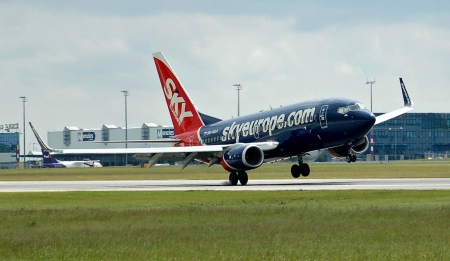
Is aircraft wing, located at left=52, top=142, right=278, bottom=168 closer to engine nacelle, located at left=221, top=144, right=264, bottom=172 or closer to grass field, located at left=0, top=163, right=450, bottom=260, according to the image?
engine nacelle, located at left=221, top=144, right=264, bottom=172

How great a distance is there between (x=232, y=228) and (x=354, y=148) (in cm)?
3104

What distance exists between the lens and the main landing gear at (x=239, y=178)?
51594 millimetres

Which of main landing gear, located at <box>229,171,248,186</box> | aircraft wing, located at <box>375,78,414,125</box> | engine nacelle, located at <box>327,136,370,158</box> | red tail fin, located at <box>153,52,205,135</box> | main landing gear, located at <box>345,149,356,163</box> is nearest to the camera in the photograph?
main landing gear, located at <box>345,149,356,163</box>

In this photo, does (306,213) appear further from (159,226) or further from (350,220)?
(159,226)

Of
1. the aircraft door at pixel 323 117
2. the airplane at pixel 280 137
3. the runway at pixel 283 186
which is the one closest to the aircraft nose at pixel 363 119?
the airplane at pixel 280 137

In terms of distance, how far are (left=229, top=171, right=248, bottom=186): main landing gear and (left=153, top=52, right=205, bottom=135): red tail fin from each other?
10.1 meters

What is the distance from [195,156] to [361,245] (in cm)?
3419

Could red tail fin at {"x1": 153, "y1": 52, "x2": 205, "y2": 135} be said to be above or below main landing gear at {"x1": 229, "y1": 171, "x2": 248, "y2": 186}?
above

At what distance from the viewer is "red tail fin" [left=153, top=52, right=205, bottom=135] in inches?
2430

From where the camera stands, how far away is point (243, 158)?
4972 cm

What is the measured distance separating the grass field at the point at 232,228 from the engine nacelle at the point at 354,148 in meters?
14.4

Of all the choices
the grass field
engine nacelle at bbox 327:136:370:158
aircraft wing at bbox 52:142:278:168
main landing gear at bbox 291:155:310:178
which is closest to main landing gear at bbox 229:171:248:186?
aircraft wing at bbox 52:142:278:168

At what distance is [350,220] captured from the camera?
25.6 meters

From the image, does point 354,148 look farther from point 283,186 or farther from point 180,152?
point 180,152
